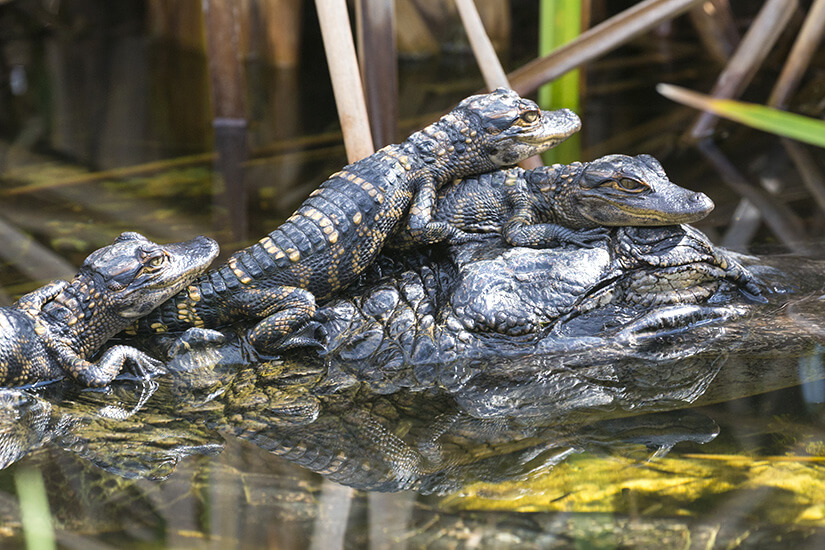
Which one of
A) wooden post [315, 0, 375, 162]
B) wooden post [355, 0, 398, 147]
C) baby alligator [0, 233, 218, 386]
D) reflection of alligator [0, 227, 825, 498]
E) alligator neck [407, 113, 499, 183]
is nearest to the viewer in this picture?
reflection of alligator [0, 227, 825, 498]

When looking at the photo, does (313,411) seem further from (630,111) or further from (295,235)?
(630,111)

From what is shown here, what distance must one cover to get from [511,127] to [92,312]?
2.21 meters

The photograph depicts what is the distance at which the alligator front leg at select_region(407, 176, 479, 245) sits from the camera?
12.8 ft

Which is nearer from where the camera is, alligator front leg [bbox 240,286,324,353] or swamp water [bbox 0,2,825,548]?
swamp water [bbox 0,2,825,548]

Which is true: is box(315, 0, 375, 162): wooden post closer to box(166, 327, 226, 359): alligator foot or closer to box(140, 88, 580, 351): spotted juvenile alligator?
box(140, 88, 580, 351): spotted juvenile alligator

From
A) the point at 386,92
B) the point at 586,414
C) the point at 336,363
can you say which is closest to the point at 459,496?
the point at 586,414

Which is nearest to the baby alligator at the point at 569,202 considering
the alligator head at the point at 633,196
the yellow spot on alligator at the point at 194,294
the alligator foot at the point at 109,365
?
the alligator head at the point at 633,196

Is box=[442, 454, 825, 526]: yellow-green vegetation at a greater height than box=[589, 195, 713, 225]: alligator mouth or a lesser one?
lesser

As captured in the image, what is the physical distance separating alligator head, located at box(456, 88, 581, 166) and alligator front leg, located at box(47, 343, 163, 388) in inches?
77.9

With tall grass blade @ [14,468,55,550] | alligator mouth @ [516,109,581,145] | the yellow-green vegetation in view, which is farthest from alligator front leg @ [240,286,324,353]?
alligator mouth @ [516,109,581,145]

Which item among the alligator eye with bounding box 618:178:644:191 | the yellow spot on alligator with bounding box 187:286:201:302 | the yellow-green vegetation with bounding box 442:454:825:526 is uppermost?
the alligator eye with bounding box 618:178:644:191

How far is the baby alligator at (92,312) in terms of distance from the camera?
3.56 meters

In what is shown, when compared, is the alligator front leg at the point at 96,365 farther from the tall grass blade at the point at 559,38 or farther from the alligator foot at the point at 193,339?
the tall grass blade at the point at 559,38

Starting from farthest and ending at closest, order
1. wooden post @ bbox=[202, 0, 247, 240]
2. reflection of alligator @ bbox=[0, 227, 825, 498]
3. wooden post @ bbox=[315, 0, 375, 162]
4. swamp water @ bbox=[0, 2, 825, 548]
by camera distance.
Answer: wooden post @ bbox=[202, 0, 247, 240] → wooden post @ bbox=[315, 0, 375, 162] → reflection of alligator @ bbox=[0, 227, 825, 498] → swamp water @ bbox=[0, 2, 825, 548]
